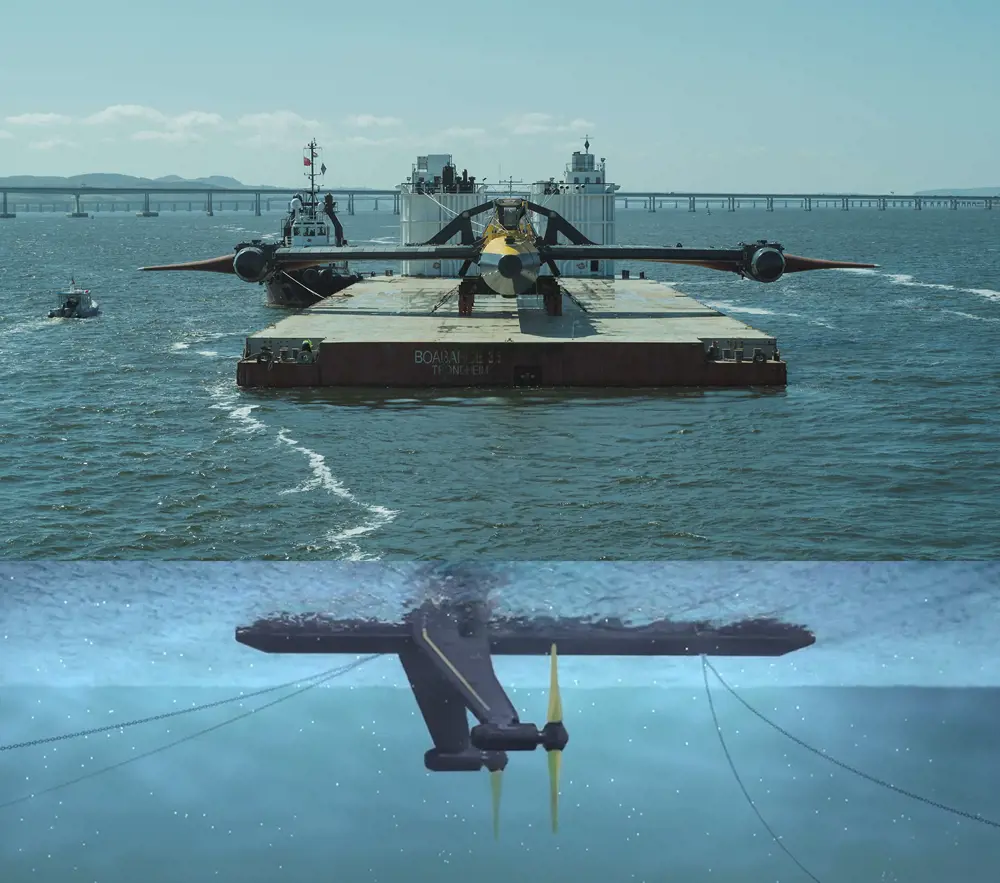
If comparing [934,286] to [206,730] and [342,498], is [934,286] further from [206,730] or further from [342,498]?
[206,730]

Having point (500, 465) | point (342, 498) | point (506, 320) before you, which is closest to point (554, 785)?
point (342, 498)

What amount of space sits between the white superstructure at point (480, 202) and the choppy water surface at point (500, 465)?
3192 centimetres

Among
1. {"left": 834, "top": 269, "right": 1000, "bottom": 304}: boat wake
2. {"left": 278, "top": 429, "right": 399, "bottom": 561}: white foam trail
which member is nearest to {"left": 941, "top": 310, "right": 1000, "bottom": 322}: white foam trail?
{"left": 834, "top": 269, "right": 1000, "bottom": 304}: boat wake

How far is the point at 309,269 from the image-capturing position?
106500 mm

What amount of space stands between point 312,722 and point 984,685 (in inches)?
212

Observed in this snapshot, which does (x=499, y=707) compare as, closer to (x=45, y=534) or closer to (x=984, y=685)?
(x=984, y=685)

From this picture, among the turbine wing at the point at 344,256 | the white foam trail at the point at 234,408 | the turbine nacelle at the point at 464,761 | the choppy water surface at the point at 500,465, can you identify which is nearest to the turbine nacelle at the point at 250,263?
the turbine wing at the point at 344,256

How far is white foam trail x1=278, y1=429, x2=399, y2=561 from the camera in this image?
121 feet

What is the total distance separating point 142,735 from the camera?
9984mm

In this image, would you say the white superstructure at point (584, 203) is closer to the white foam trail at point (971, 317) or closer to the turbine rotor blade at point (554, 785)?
the white foam trail at point (971, 317)

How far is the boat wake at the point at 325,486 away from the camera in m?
36.7

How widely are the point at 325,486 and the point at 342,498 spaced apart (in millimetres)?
1831

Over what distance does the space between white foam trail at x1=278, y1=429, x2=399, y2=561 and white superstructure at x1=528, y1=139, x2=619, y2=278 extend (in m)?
59.5

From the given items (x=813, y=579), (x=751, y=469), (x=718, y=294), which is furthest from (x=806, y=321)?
(x=813, y=579)
